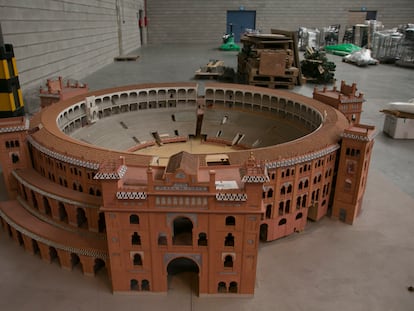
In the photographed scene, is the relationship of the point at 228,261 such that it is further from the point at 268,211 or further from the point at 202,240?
the point at 268,211

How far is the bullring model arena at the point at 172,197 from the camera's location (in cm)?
1664

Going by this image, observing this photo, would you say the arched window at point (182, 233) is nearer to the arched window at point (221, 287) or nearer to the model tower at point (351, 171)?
the arched window at point (221, 287)

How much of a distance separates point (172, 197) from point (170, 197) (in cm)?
9

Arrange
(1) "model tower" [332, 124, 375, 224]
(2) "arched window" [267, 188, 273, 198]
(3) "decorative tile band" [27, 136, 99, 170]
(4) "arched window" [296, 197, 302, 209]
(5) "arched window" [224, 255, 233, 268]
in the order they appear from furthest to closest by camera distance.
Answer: (1) "model tower" [332, 124, 375, 224] < (4) "arched window" [296, 197, 302, 209] < (2) "arched window" [267, 188, 273, 198] < (3) "decorative tile band" [27, 136, 99, 170] < (5) "arched window" [224, 255, 233, 268]

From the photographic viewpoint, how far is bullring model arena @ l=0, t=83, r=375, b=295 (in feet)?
54.6

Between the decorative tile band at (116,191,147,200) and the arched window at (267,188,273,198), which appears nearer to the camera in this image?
the decorative tile band at (116,191,147,200)

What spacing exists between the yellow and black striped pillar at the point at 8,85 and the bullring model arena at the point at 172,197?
272 cm

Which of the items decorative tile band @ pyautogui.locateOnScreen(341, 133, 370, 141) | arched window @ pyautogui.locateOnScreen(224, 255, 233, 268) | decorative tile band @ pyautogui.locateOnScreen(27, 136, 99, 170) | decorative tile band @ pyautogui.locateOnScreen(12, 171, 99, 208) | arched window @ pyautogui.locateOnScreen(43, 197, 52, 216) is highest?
decorative tile band @ pyautogui.locateOnScreen(341, 133, 370, 141)

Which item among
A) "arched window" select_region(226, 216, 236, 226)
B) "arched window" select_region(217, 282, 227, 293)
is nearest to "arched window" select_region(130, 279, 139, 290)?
"arched window" select_region(217, 282, 227, 293)

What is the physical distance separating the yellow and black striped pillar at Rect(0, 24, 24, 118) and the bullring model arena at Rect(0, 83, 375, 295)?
8.91ft

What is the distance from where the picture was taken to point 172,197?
1655cm

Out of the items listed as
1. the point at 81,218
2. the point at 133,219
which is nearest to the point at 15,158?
the point at 81,218

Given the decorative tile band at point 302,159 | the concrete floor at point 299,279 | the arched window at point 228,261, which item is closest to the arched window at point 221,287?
the concrete floor at point 299,279

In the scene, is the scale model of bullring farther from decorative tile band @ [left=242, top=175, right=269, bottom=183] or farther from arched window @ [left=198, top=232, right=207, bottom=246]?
arched window @ [left=198, top=232, right=207, bottom=246]
